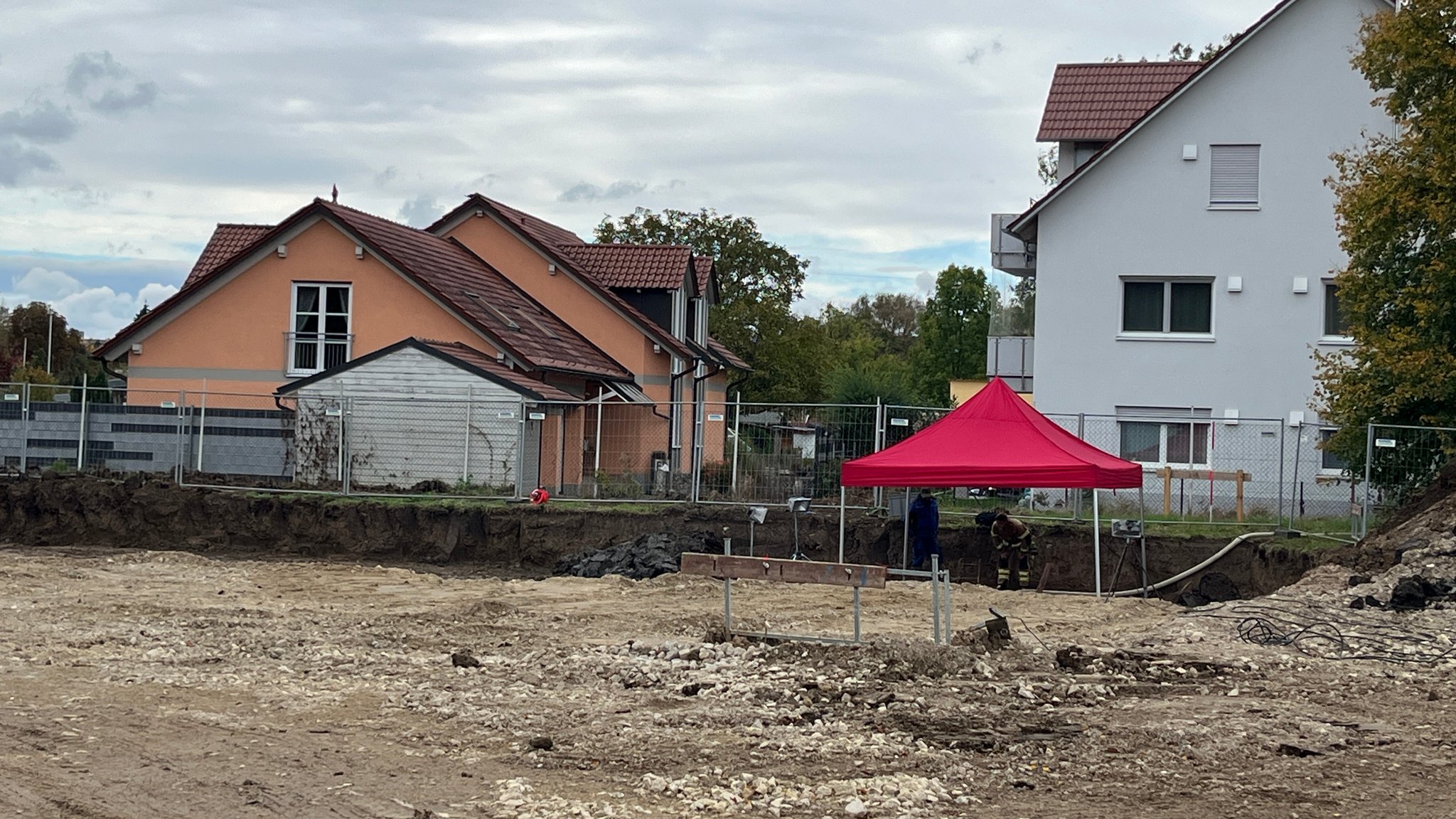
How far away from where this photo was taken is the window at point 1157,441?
2955 cm

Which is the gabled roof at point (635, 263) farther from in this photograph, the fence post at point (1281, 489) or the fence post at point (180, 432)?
the fence post at point (1281, 489)

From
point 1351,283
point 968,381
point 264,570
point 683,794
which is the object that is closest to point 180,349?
point 264,570

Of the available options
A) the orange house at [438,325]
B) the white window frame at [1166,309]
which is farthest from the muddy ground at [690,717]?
the white window frame at [1166,309]

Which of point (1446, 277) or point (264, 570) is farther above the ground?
point (1446, 277)

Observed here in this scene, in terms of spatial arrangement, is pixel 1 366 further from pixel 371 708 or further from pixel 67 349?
pixel 371 708

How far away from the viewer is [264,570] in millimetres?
22094

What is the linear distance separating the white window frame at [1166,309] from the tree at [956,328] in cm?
4330

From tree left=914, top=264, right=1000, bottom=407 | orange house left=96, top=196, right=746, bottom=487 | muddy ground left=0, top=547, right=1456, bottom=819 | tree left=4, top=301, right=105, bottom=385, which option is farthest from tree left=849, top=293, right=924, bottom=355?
muddy ground left=0, top=547, right=1456, bottom=819

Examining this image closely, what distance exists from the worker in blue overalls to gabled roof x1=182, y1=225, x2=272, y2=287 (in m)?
21.6

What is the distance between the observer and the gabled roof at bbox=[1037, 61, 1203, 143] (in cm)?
3350

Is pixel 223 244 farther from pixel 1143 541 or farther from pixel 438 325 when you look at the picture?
pixel 1143 541

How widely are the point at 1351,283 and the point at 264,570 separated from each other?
57.2ft

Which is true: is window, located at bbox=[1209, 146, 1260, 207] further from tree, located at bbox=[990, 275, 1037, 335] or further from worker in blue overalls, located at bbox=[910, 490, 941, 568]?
worker in blue overalls, located at bbox=[910, 490, 941, 568]

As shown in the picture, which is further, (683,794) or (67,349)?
(67,349)
